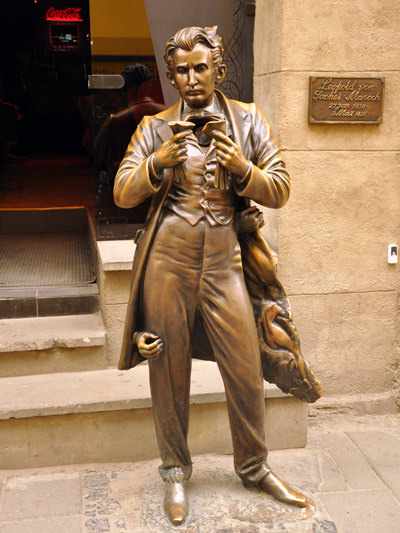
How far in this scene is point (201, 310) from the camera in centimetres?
340

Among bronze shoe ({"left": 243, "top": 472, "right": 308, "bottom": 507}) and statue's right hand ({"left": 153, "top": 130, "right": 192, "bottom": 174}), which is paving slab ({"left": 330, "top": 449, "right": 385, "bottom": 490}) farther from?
statue's right hand ({"left": 153, "top": 130, "right": 192, "bottom": 174})

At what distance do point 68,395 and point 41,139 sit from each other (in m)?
11.5

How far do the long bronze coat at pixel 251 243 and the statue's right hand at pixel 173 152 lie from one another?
0.09 metres

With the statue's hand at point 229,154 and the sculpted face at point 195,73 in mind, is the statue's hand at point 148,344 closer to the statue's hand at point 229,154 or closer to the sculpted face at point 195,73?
the statue's hand at point 229,154

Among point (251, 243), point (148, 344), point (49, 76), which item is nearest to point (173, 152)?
point (251, 243)

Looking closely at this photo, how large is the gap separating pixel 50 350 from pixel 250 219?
2.09 m

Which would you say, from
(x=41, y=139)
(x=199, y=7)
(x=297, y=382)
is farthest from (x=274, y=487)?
(x=41, y=139)

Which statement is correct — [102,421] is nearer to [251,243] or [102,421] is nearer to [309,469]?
[309,469]

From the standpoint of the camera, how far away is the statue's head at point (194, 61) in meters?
3.06

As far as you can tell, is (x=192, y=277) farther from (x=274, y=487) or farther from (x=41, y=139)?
(x=41, y=139)

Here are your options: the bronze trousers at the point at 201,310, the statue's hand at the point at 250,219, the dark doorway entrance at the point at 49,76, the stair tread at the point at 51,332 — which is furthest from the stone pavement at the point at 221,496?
the dark doorway entrance at the point at 49,76

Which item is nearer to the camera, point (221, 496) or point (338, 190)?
point (221, 496)

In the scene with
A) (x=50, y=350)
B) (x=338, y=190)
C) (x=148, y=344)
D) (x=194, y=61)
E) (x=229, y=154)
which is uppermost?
(x=194, y=61)

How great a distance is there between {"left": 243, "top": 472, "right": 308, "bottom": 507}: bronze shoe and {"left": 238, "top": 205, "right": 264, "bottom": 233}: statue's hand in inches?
53.2
